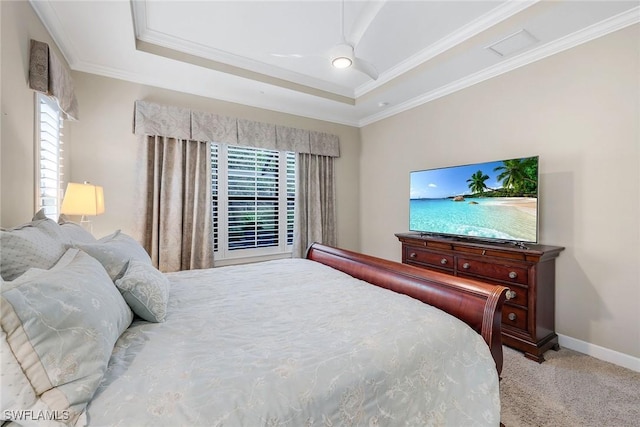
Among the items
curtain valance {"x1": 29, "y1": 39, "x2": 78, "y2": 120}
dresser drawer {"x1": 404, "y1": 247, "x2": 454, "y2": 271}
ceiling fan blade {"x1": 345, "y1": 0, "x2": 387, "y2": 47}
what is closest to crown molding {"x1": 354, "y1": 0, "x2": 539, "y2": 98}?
ceiling fan blade {"x1": 345, "y1": 0, "x2": 387, "y2": 47}

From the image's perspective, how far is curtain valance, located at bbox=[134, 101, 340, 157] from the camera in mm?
3176

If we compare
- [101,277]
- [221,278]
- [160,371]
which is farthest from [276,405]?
[221,278]

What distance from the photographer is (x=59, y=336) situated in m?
0.81

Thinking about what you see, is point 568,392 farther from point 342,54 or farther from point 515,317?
point 342,54

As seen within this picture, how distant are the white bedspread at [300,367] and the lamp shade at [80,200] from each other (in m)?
1.31

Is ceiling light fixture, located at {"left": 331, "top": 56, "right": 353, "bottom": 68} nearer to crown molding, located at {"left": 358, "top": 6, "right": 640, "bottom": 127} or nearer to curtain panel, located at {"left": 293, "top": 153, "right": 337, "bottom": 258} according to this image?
crown molding, located at {"left": 358, "top": 6, "right": 640, "bottom": 127}

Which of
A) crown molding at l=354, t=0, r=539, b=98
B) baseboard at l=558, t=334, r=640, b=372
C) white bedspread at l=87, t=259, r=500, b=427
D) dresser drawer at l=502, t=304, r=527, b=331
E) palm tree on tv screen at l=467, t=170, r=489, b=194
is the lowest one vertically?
baseboard at l=558, t=334, r=640, b=372

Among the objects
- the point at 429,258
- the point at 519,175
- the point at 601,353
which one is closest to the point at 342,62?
the point at 519,175

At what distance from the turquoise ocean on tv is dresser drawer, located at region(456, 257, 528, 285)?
0.89 ft

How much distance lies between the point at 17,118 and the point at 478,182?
368cm

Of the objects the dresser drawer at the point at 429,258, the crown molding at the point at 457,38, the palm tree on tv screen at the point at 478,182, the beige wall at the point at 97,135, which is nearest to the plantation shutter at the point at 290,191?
the beige wall at the point at 97,135

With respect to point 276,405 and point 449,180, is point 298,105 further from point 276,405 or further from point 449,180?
point 276,405

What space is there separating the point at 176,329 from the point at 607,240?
3209mm

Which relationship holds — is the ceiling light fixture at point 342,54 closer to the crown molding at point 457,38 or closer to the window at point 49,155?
the crown molding at point 457,38
